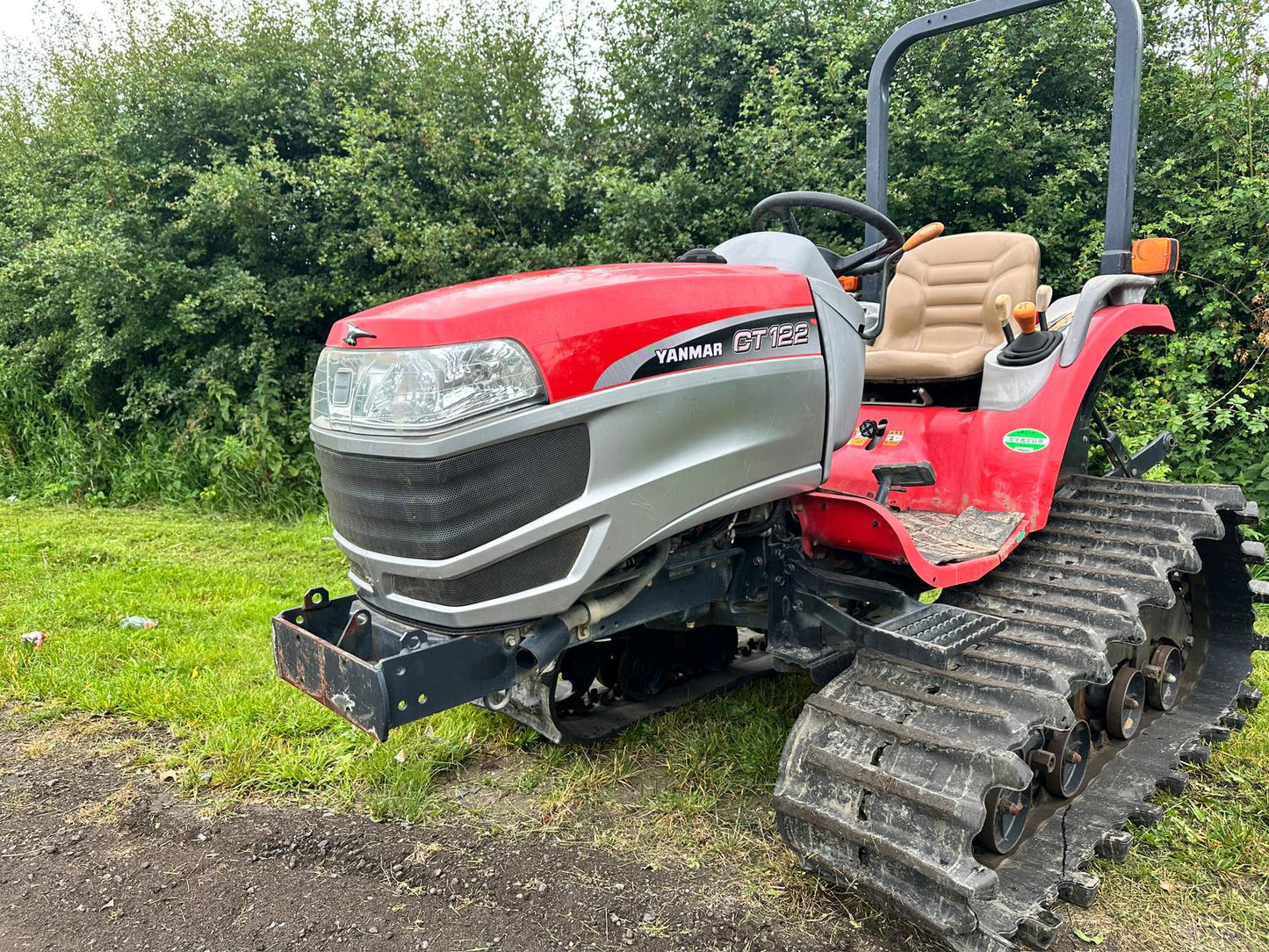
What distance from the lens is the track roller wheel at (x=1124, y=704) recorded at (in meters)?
2.90

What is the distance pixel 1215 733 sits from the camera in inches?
122

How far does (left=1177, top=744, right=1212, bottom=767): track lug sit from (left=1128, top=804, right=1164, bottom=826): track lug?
1.12 ft

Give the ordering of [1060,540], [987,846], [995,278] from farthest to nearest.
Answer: [995,278]
[1060,540]
[987,846]

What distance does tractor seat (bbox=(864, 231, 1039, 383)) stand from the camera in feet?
12.1

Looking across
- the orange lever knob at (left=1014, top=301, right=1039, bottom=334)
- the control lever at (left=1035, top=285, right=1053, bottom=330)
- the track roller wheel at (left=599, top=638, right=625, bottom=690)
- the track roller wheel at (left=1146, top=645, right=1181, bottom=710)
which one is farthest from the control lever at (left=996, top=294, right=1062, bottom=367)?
the track roller wheel at (left=599, top=638, right=625, bottom=690)

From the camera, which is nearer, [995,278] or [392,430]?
[392,430]

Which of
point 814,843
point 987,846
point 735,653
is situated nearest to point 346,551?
point 814,843

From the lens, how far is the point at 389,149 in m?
7.02

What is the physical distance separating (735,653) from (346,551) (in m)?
1.98

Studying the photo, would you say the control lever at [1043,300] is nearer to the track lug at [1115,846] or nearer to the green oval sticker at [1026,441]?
the green oval sticker at [1026,441]

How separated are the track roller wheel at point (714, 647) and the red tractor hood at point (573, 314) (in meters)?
1.66

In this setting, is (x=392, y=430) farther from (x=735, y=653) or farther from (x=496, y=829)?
(x=735, y=653)

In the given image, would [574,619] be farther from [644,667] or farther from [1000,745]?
Answer: [644,667]

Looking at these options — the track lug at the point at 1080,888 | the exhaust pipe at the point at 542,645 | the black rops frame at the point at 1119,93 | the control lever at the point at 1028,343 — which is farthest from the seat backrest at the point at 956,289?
the exhaust pipe at the point at 542,645
